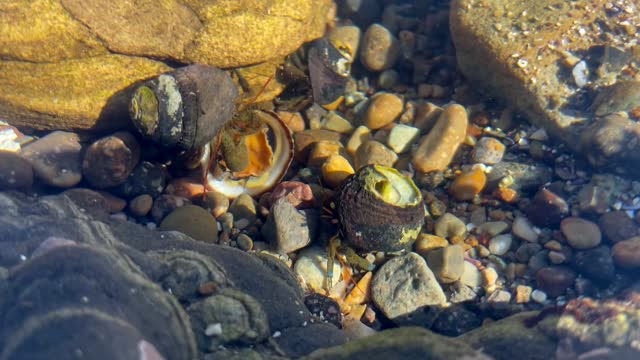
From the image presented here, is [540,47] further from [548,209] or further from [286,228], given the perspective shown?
[286,228]

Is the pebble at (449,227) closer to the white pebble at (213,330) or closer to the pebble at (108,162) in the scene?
the white pebble at (213,330)

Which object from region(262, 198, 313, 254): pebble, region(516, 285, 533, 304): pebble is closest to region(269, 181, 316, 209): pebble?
region(262, 198, 313, 254): pebble

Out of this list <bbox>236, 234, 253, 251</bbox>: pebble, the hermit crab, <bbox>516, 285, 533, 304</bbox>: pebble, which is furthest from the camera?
<bbox>236, 234, 253, 251</bbox>: pebble

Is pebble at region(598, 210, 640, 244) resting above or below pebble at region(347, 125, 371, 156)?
below

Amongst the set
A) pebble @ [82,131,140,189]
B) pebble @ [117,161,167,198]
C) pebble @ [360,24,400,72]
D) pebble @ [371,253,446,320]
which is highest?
pebble @ [360,24,400,72]

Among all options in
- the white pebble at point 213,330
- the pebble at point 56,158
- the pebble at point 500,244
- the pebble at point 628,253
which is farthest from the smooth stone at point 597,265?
the pebble at point 56,158

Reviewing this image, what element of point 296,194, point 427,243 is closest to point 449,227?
point 427,243

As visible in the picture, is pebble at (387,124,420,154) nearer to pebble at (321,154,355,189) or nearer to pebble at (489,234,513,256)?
pebble at (321,154,355,189)
